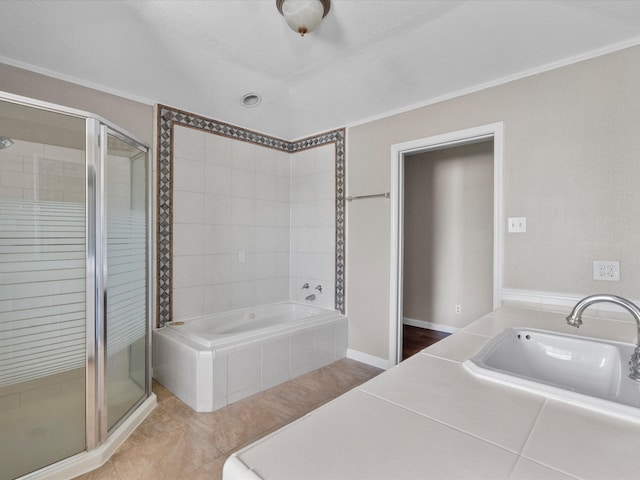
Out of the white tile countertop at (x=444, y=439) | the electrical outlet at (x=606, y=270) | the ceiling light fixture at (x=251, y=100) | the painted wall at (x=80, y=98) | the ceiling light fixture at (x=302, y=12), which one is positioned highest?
the ceiling light fixture at (x=251, y=100)

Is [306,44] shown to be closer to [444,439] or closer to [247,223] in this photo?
[247,223]

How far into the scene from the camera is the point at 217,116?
3.00 meters

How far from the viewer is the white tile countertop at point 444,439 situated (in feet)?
1.59

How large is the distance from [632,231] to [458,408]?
187cm

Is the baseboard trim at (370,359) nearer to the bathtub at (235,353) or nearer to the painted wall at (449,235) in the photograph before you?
the bathtub at (235,353)

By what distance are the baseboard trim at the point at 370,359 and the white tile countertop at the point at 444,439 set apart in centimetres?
222

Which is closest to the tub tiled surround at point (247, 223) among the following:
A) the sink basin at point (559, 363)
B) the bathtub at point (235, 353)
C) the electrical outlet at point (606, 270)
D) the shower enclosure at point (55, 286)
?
the bathtub at point (235, 353)

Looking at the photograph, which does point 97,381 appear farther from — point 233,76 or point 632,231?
point 632,231

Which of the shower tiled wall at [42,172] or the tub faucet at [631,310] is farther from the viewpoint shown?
the shower tiled wall at [42,172]

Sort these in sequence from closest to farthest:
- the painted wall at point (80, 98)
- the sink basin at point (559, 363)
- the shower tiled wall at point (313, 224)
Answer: the sink basin at point (559, 363), the painted wall at point (80, 98), the shower tiled wall at point (313, 224)

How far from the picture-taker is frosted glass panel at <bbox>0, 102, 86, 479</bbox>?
5.13ft

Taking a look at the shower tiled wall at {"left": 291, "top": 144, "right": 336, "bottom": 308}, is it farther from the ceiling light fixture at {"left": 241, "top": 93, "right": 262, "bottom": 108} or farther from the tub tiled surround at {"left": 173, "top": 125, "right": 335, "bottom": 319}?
the ceiling light fixture at {"left": 241, "top": 93, "right": 262, "bottom": 108}

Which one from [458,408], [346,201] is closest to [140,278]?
[346,201]

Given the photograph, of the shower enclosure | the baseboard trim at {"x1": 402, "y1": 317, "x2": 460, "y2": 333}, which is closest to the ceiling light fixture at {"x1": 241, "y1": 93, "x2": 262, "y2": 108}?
the shower enclosure
